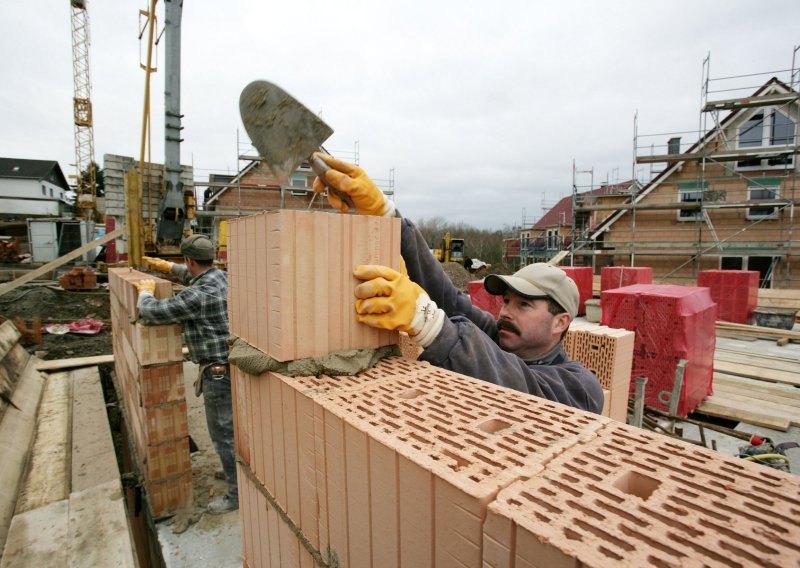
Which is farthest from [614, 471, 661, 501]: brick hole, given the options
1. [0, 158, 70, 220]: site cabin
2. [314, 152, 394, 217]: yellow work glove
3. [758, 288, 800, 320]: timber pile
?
[0, 158, 70, 220]: site cabin

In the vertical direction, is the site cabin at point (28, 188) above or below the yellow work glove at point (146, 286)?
above

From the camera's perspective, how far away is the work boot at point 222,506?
11.3 feet

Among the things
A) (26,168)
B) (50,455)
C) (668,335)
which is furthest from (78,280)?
(26,168)

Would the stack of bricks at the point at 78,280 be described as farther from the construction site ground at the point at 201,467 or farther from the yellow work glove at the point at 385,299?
the yellow work glove at the point at 385,299

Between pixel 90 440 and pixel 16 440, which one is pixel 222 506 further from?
pixel 16 440

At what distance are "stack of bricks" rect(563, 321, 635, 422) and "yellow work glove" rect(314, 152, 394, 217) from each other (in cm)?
286

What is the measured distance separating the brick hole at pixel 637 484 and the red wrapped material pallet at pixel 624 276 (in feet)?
37.7

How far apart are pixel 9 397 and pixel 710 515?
5934 mm

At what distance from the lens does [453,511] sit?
31.8 inches

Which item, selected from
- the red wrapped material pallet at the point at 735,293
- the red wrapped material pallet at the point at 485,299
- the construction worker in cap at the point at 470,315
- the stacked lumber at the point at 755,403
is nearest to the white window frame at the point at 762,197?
the red wrapped material pallet at the point at 735,293

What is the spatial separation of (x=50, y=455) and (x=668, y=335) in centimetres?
674

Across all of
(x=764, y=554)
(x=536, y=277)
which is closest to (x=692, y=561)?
(x=764, y=554)

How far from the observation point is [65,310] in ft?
34.8

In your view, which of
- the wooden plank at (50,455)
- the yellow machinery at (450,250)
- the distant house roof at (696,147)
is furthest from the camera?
the yellow machinery at (450,250)
